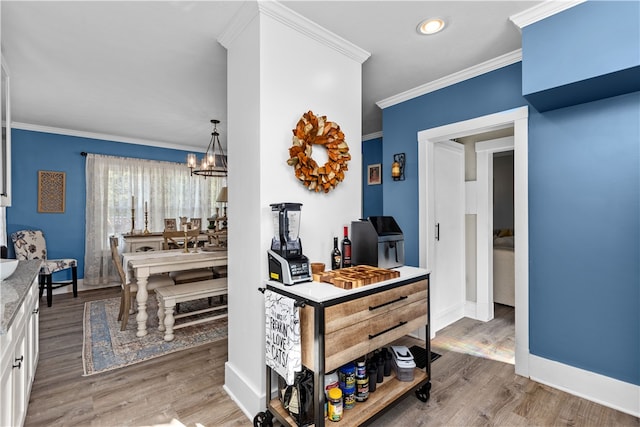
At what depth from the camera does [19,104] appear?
3646 mm

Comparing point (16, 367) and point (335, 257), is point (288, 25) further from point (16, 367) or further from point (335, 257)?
point (16, 367)

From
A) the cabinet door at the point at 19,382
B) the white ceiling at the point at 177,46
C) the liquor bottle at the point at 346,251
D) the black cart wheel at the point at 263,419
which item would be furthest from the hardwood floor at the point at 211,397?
the white ceiling at the point at 177,46

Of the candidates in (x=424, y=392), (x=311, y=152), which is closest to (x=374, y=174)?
(x=311, y=152)

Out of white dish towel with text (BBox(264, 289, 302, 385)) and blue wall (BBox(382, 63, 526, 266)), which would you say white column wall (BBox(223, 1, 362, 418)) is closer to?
white dish towel with text (BBox(264, 289, 302, 385))

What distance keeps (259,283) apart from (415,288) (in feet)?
3.40

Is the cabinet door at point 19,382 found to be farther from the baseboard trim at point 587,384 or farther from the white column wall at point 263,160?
the baseboard trim at point 587,384

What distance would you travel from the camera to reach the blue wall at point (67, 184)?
177 inches

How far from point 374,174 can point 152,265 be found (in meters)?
Answer: 3.38

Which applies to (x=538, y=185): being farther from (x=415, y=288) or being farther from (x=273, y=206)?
(x=273, y=206)

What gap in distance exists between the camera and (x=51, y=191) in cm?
473

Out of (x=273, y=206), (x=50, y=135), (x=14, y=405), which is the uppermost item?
(x=50, y=135)

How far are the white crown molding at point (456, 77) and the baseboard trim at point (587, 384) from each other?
2370 mm

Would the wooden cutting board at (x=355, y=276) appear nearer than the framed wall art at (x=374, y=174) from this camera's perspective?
Yes

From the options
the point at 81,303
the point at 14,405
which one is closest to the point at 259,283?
the point at 14,405
